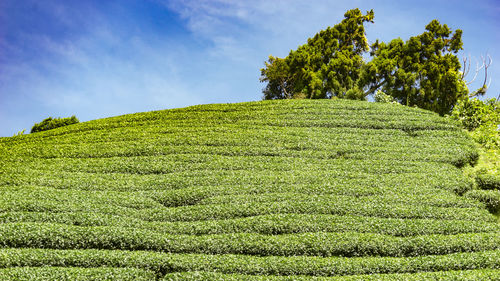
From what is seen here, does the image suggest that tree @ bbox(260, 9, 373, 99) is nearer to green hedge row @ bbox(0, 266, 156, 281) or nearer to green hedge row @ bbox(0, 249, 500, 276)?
green hedge row @ bbox(0, 249, 500, 276)

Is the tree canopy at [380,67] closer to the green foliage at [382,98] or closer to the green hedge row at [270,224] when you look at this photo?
the green foliage at [382,98]

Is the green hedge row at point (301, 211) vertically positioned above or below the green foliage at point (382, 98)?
below

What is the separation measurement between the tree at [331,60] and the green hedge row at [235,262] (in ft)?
89.4

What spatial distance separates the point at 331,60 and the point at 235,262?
1271 inches

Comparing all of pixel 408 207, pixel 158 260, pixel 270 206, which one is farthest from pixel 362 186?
pixel 158 260

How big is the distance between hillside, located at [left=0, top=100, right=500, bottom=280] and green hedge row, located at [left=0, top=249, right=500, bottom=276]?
0.04 metres

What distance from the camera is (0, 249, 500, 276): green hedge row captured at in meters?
13.6

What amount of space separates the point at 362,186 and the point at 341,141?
6.05 meters

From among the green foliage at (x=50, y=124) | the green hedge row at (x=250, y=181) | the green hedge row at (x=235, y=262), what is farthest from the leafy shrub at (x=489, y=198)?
the green foliage at (x=50, y=124)

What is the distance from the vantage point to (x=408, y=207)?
58.5 feet

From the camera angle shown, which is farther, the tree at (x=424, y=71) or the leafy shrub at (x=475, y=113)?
the tree at (x=424, y=71)

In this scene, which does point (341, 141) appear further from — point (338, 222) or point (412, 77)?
point (412, 77)

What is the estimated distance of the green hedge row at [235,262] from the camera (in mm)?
13609

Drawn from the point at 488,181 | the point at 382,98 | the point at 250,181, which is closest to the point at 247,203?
the point at 250,181
